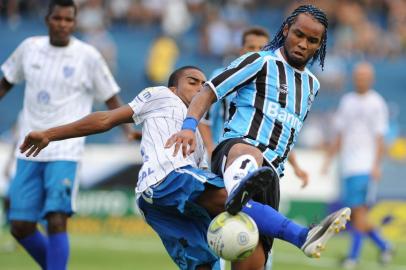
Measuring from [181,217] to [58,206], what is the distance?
6.84 ft

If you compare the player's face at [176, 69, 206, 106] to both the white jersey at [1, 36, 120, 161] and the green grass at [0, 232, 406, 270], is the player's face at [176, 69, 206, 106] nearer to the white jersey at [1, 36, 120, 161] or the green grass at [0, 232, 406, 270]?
the white jersey at [1, 36, 120, 161]

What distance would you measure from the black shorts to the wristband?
36cm

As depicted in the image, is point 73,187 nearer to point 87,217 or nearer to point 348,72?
point 87,217

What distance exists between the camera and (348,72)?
2320 centimetres

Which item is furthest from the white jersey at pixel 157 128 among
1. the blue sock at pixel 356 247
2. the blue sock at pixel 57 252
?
the blue sock at pixel 356 247

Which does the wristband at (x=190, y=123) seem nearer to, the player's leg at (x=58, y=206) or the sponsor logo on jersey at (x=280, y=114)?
the sponsor logo on jersey at (x=280, y=114)

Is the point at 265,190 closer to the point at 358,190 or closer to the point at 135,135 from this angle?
the point at 135,135

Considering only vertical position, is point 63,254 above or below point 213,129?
below

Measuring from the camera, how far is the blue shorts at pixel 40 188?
902cm

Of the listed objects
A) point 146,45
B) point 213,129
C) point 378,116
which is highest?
point 213,129

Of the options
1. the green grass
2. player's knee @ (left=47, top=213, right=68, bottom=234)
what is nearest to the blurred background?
the green grass

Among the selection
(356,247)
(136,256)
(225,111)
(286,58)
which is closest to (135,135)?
(225,111)

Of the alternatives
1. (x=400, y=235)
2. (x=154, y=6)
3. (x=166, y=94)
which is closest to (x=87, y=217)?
(x=400, y=235)

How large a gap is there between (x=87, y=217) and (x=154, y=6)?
7.37 m
